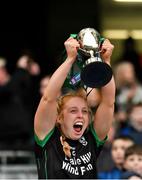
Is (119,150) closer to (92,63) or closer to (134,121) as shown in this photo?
(134,121)

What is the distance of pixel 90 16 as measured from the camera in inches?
530

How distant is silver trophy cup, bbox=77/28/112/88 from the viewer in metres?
5.13

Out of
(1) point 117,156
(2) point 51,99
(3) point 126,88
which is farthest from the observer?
(3) point 126,88

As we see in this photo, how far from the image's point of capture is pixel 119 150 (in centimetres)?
860

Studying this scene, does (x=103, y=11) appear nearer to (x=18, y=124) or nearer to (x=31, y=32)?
(x=31, y=32)

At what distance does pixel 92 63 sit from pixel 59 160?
2.74 feet

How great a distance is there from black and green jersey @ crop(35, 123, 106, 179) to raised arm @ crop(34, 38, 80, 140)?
71 mm

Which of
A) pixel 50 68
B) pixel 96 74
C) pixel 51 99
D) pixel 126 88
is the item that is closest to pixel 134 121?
pixel 126 88

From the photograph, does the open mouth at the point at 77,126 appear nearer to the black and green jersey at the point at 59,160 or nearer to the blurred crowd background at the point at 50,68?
the black and green jersey at the point at 59,160

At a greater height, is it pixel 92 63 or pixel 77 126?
pixel 92 63

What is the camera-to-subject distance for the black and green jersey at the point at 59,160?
18.4ft

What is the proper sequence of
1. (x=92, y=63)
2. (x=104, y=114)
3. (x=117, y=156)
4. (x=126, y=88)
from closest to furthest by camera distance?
(x=92, y=63)
(x=104, y=114)
(x=117, y=156)
(x=126, y=88)

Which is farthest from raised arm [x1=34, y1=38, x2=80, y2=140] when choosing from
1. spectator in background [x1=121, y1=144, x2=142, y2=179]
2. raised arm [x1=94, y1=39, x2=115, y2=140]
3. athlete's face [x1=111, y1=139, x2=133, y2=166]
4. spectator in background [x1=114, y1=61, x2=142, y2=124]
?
spectator in background [x1=114, y1=61, x2=142, y2=124]

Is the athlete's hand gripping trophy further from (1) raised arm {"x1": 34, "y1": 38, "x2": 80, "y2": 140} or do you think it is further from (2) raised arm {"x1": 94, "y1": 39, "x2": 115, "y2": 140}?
(2) raised arm {"x1": 94, "y1": 39, "x2": 115, "y2": 140}
